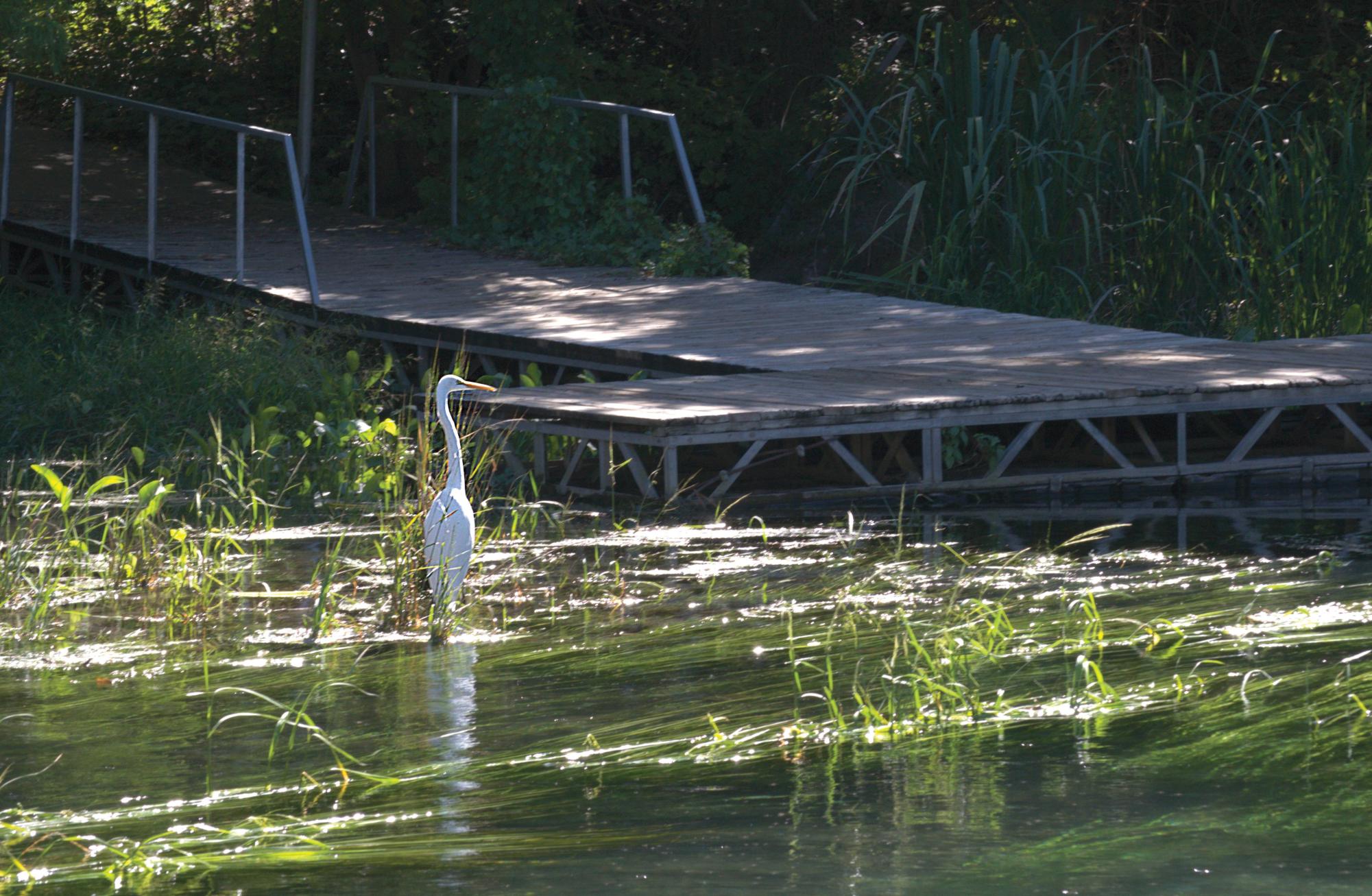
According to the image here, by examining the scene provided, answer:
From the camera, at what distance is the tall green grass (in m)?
10.2

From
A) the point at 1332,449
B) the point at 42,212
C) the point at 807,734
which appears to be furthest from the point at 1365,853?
the point at 42,212

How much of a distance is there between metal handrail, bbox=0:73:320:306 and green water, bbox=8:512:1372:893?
4.49 m

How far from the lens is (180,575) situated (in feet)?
19.0

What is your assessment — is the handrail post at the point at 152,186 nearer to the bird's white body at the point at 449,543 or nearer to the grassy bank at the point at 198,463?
the grassy bank at the point at 198,463

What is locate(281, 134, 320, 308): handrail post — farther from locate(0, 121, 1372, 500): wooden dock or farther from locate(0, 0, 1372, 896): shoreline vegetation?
locate(0, 0, 1372, 896): shoreline vegetation

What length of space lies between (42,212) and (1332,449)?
9100 millimetres

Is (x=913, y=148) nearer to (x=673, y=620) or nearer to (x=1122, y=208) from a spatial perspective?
(x=1122, y=208)

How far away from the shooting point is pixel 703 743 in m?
4.12

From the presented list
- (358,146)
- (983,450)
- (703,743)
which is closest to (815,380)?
(983,450)

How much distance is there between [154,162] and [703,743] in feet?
26.6

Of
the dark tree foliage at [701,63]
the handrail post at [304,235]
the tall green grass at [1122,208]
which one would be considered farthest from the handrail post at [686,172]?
the handrail post at [304,235]

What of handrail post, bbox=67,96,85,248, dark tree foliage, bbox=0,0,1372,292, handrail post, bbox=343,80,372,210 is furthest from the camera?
handrail post, bbox=343,80,372,210

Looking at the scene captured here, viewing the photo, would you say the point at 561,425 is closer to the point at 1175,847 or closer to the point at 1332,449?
the point at 1332,449

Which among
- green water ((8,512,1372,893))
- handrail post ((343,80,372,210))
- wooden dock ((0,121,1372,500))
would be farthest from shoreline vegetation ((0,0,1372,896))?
handrail post ((343,80,372,210))
